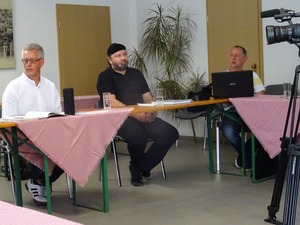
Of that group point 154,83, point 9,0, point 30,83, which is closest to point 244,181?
point 30,83

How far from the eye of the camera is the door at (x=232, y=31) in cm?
598

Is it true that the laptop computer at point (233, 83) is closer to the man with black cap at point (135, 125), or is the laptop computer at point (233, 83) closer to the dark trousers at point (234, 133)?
the dark trousers at point (234, 133)

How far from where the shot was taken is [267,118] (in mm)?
3949

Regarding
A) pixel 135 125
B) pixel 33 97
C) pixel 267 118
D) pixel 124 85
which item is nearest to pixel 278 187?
pixel 267 118

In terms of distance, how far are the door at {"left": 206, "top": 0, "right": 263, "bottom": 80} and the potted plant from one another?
369mm

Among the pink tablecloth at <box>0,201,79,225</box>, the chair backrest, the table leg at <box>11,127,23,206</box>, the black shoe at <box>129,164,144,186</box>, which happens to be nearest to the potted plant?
the chair backrest

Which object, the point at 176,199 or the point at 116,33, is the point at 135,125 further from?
the point at 116,33

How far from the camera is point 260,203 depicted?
3541mm

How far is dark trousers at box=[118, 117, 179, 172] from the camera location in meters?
4.18

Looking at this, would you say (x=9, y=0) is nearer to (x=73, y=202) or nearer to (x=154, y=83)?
(x=154, y=83)

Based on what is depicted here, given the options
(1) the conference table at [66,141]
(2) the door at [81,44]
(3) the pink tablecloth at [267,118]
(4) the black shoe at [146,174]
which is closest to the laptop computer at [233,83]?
(3) the pink tablecloth at [267,118]

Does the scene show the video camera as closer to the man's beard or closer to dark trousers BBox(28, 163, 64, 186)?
dark trousers BBox(28, 163, 64, 186)

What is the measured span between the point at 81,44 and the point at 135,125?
308 cm

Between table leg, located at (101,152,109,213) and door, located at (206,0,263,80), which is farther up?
door, located at (206,0,263,80)
